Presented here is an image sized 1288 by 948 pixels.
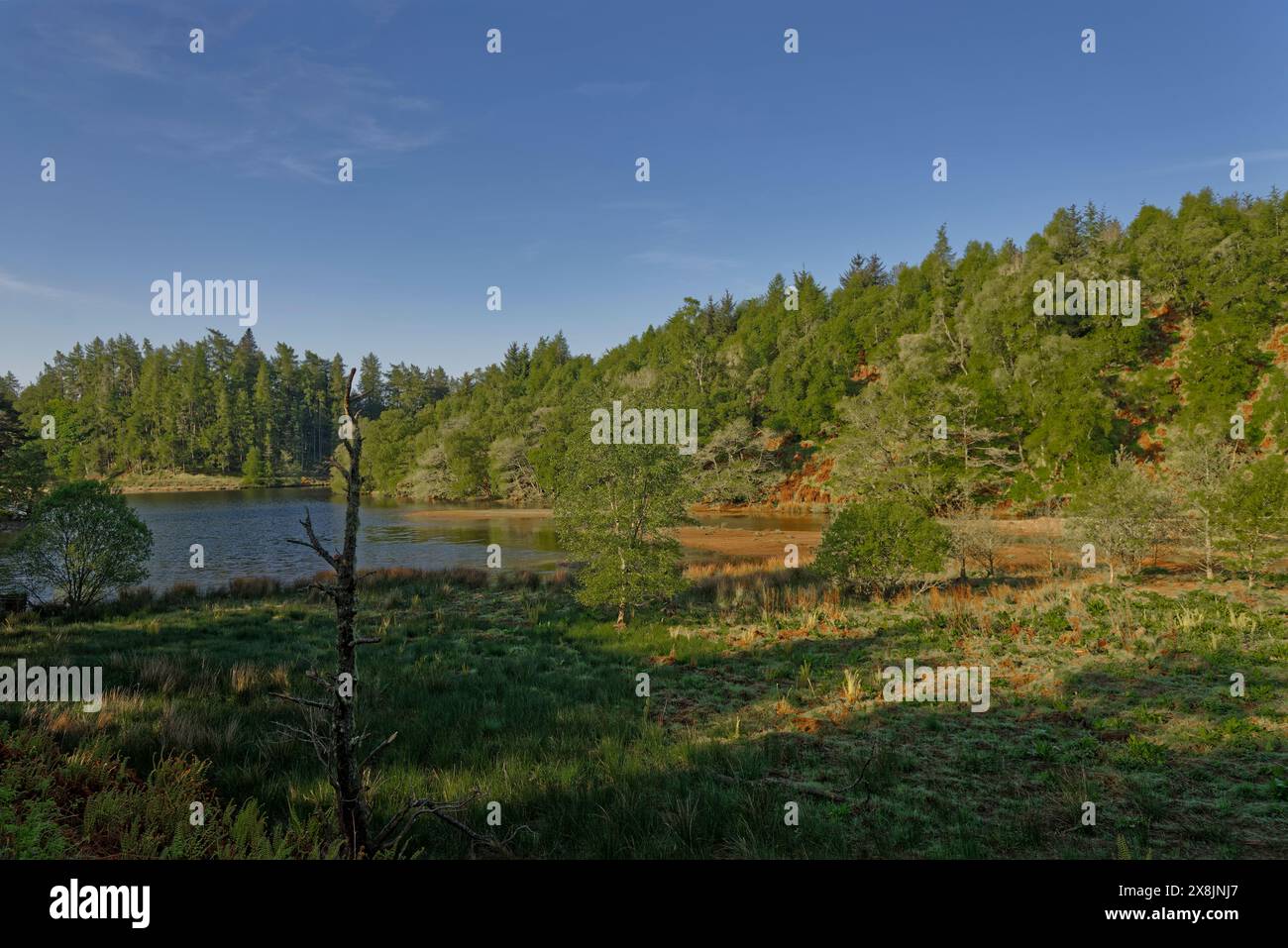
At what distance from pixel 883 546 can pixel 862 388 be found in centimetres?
6105

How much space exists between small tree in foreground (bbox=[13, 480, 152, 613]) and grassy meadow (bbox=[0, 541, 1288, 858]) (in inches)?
77.4

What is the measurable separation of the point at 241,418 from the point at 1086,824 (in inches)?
5542

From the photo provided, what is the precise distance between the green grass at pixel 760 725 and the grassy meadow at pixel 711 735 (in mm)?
55

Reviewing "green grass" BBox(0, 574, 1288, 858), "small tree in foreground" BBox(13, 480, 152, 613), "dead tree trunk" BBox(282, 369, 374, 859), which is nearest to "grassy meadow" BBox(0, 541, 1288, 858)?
"green grass" BBox(0, 574, 1288, 858)

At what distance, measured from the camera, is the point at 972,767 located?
27.1ft

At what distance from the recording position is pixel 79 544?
68.0ft

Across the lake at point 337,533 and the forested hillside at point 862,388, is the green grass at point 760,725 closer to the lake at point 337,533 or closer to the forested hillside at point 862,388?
the forested hillside at point 862,388

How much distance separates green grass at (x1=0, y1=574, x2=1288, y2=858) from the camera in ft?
20.8

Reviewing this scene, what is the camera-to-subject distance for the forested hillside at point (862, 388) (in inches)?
2048

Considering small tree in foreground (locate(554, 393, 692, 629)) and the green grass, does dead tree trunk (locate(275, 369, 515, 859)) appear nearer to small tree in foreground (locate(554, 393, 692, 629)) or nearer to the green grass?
the green grass

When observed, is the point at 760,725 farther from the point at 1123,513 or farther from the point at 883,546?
the point at 1123,513
